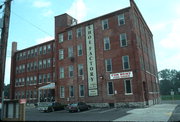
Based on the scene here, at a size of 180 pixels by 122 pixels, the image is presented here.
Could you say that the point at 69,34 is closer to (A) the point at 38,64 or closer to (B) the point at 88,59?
(B) the point at 88,59

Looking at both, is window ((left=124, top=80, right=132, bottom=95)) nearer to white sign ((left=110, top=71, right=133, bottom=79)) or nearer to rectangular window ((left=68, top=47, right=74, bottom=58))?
white sign ((left=110, top=71, right=133, bottom=79))

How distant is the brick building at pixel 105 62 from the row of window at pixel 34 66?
34.0 feet

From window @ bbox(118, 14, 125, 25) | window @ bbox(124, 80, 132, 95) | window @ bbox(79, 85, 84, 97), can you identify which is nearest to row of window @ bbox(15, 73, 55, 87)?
window @ bbox(79, 85, 84, 97)

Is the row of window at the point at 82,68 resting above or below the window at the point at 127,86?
above

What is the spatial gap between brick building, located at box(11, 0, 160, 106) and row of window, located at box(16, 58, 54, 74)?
10355 millimetres

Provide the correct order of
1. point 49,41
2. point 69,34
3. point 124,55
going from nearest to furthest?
point 124,55 → point 69,34 → point 49,41

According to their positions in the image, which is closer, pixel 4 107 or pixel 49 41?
pixel 4 107

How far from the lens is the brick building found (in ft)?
84.8

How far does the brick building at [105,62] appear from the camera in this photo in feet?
84.8

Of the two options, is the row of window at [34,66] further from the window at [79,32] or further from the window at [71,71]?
the window at [79,32]

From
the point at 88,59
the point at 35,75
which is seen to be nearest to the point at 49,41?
the point at 35,75

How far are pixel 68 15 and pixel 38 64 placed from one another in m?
17.5

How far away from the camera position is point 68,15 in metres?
36.4

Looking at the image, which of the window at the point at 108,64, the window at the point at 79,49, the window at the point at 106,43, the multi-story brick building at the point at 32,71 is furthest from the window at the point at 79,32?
the multi-story brick building at the point at 32,71
